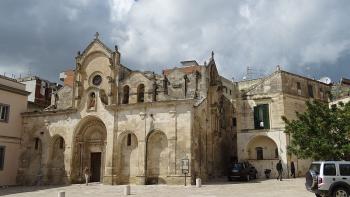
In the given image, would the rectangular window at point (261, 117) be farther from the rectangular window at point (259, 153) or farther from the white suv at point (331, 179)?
the white suv at point (331, 179)

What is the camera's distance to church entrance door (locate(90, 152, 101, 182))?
34438 millimetres

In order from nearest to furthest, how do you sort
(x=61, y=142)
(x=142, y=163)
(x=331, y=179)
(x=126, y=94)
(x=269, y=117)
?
(x=331, y=179) → (x=142, y=163) → (x=126, y=94) → (x=61, y=142) → (x=269, y=117)

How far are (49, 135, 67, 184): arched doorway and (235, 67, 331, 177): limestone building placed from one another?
58.8 feet

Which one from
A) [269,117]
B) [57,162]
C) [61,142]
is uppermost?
[269,117]

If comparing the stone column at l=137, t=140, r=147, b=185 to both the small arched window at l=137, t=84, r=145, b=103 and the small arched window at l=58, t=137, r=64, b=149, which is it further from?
the small arched window at l=58, t=137, r=64, b=149

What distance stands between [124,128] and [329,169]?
18858 mm

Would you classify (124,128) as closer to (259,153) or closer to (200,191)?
(200,191)

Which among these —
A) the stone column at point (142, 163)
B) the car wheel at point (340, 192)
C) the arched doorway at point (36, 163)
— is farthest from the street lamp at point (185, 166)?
the arched doorway at point (36, 163)

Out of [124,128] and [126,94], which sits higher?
[126,94]

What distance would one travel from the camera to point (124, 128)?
32.1 m

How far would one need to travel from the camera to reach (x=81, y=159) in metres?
34.6

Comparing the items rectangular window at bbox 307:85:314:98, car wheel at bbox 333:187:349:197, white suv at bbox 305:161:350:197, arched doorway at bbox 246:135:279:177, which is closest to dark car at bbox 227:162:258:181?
arched doorway at bbox 246:135:279:177

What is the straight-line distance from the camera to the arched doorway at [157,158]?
1185 inches

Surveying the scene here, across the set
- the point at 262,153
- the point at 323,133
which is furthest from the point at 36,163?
the point at 323,133
